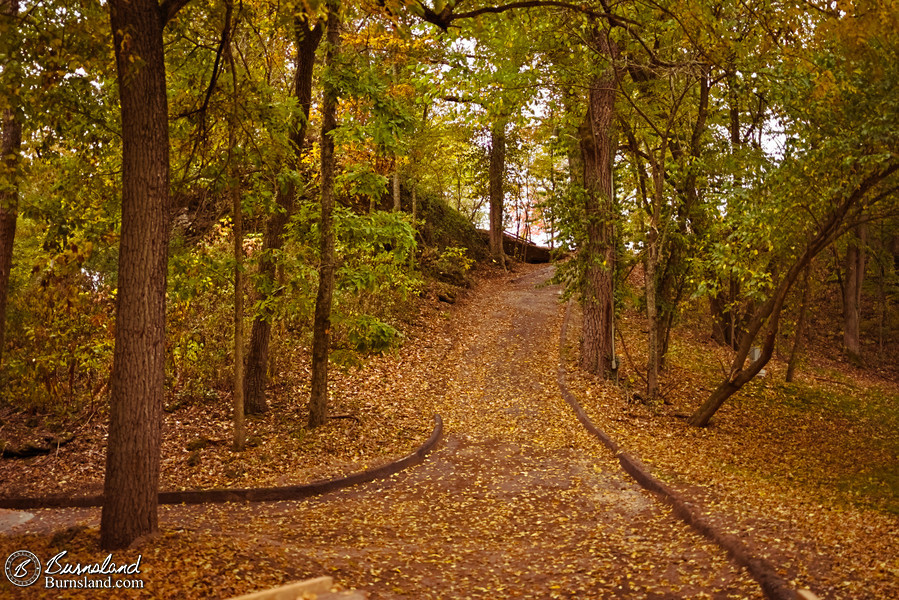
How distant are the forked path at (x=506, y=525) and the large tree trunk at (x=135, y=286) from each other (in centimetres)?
146

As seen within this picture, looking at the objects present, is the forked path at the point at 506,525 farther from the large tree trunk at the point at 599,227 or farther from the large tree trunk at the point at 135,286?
the large tree trunk at the point at 599,227

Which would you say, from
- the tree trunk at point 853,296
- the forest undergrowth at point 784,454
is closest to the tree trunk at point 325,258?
the forest undergrowth at point 784,454

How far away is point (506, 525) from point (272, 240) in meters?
6.34

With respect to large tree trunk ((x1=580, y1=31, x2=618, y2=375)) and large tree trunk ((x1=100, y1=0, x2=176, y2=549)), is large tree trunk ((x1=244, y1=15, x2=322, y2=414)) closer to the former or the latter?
large tree trunk ((x1=100, y1=0, x2=176, y2=549))

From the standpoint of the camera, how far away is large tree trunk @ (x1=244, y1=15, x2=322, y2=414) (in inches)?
412

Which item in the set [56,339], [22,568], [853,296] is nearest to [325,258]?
[56,339]

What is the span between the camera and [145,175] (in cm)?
529

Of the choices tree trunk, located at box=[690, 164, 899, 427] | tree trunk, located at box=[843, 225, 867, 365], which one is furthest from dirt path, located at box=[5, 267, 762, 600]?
tree trunk, located at box=[843, 225, 867, 365]

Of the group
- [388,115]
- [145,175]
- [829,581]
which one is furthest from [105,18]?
[829,581]

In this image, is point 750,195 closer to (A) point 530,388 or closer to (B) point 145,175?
(A) point 530,388

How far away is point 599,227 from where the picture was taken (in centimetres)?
1450

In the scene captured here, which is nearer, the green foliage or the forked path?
the forked path

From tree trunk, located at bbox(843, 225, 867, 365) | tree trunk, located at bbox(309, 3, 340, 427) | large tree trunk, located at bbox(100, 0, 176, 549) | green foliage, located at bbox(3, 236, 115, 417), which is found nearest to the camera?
large tree trunk, located at bbox(100, 0, 176, 549)

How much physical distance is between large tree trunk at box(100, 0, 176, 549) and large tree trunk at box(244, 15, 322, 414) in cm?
465
